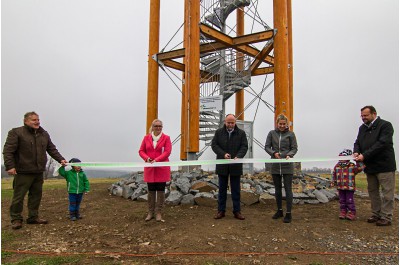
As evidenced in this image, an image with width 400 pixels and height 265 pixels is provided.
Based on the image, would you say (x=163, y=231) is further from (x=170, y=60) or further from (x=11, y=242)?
(x=170, y=60)

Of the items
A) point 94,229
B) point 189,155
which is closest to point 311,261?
point 94,229

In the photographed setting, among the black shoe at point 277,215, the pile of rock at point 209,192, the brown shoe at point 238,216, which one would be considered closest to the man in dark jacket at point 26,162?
the pile of rock at point 209,192

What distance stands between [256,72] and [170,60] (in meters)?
3.83

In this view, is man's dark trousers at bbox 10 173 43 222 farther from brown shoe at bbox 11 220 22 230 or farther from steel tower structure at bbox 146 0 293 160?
steel tower structure at bbox 146 0 293 160

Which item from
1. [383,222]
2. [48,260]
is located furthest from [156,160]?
[383,222]

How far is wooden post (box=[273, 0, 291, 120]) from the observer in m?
10.6

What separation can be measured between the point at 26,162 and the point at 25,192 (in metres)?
0.54

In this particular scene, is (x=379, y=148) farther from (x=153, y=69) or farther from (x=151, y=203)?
(x=153, y=69)

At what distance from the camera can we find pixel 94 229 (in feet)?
17.0

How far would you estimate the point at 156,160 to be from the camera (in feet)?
17.7

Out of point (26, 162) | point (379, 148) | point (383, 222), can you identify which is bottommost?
point (383, 222)

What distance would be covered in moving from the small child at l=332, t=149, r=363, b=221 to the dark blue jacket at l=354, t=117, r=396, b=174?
1.01 ft

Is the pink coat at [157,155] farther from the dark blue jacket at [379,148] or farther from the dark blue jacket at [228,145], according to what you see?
the dark blue jacket at [379,148]

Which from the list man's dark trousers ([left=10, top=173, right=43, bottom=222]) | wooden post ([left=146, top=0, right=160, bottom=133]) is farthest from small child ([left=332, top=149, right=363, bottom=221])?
wooden post ([left=146, top=0, right=160, bottom=133])
